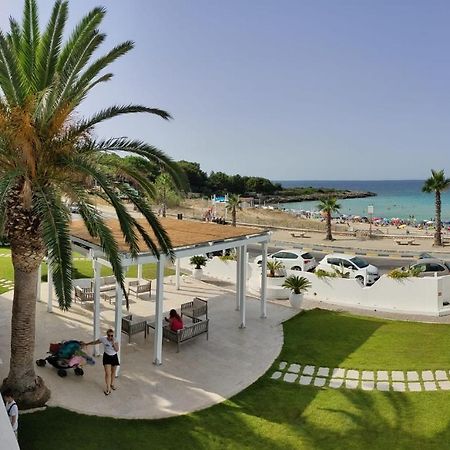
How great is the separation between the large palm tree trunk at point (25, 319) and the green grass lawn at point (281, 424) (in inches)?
22.0

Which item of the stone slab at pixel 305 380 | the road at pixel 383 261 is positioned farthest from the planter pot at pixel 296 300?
the road at pixel 383 261

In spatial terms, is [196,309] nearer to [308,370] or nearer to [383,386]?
[308,370]

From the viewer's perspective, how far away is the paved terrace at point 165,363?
9.83 meters

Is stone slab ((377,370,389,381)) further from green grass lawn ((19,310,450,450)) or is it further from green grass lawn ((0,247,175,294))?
green grass lawn ((0,247,175,294))

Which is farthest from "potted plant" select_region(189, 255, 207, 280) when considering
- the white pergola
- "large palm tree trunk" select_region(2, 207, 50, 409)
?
"large palm tree trunk" select_region(2, 207, 50, 409)

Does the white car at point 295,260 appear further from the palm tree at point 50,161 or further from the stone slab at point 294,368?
the palm tree at point 50,161

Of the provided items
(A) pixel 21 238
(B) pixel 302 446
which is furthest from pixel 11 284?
(B) pixel 302 446

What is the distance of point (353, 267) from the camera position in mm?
21547

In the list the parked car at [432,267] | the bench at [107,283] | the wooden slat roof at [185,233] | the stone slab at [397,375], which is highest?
the wooden slat roof at [185,233]

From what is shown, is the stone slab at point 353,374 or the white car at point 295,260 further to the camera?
the white car at point 295,260

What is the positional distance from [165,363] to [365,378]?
16.5 ft

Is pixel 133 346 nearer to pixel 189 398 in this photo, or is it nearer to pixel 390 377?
pixel 189 398

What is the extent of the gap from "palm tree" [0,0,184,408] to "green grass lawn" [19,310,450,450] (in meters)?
1.54

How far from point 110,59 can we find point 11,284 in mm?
13133
